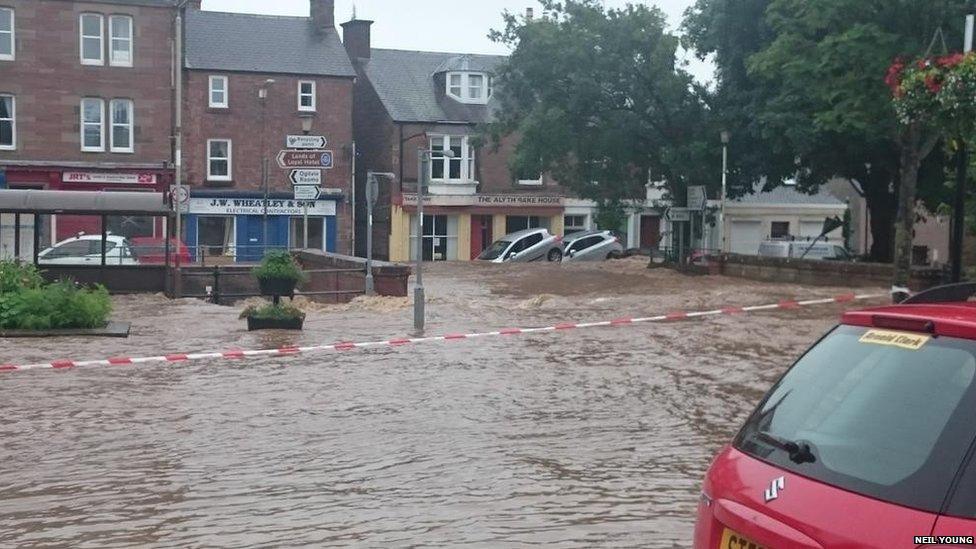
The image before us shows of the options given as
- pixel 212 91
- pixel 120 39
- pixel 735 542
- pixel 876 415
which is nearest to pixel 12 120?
pixel 120 39

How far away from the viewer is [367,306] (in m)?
24.8

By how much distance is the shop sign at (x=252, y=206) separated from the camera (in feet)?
165

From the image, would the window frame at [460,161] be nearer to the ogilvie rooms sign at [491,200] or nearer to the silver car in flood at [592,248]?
the ogilvie rooms sign at [491,200]

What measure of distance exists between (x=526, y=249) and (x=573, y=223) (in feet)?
41.0

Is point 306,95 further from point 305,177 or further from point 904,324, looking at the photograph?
point 904,324

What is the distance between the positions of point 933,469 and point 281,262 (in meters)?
19.9

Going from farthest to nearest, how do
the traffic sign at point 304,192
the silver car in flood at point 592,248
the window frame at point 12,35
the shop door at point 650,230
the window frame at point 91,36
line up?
the shop door at point 650,230, the silver car in flood at point 592,248, the window frame at point 91,36, the window frame at point 12,35, the traffic sign at point 304,192

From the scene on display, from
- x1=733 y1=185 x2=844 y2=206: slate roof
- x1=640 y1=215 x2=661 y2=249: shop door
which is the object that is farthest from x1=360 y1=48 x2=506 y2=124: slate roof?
x1=733 y1=185 x2=844 y2=206: slate roof

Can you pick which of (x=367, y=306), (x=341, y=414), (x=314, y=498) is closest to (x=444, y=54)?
(x=367, y=306)

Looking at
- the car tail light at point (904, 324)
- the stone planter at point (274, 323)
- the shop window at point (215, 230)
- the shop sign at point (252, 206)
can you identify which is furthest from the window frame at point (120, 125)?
the car tail light at point (904, 324)

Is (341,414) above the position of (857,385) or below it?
below

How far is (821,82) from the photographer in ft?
93.2

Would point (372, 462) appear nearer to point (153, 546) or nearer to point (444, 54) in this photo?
point (153, 546)

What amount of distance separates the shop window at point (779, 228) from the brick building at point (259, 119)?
2168cm
